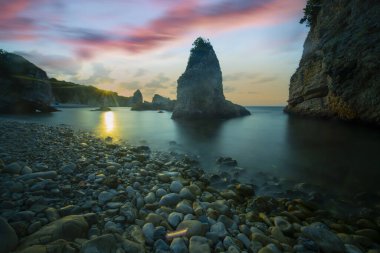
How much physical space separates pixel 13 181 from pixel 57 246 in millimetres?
3441

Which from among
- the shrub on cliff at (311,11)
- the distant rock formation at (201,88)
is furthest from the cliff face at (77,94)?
the shrub on cliff at (311,11)

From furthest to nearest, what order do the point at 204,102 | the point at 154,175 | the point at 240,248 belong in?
the point at 204,102 → the point at 154,175 → the point at 240,248

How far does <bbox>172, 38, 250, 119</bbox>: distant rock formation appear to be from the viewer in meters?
44.1

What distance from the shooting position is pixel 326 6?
31.7m

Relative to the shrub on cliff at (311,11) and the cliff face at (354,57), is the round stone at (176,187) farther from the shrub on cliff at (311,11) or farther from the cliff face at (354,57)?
the shrub on cliff at (311,11)

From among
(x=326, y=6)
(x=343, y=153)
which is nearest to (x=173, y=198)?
(x=343, y=153)

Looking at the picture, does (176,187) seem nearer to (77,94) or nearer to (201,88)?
(201,88)

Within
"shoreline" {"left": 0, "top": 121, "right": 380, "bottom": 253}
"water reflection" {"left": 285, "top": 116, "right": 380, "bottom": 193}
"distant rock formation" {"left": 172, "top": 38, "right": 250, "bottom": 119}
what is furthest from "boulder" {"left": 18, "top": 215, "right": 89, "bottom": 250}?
"distant rock formation" {"left": 172, "top": 38, "right": 250, "bottom": 119}

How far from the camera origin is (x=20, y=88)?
43000 millimetres

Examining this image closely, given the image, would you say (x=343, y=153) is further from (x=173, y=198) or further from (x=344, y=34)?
(x=344, y=34)

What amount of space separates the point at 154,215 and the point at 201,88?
4147 cm

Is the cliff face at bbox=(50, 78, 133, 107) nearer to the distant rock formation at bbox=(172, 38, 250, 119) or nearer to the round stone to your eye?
the distant rock formation at bbox=(172, 38, 250, 119)

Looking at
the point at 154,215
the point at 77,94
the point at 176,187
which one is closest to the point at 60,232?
the point at 154,215

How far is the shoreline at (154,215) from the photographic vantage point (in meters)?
3.68
